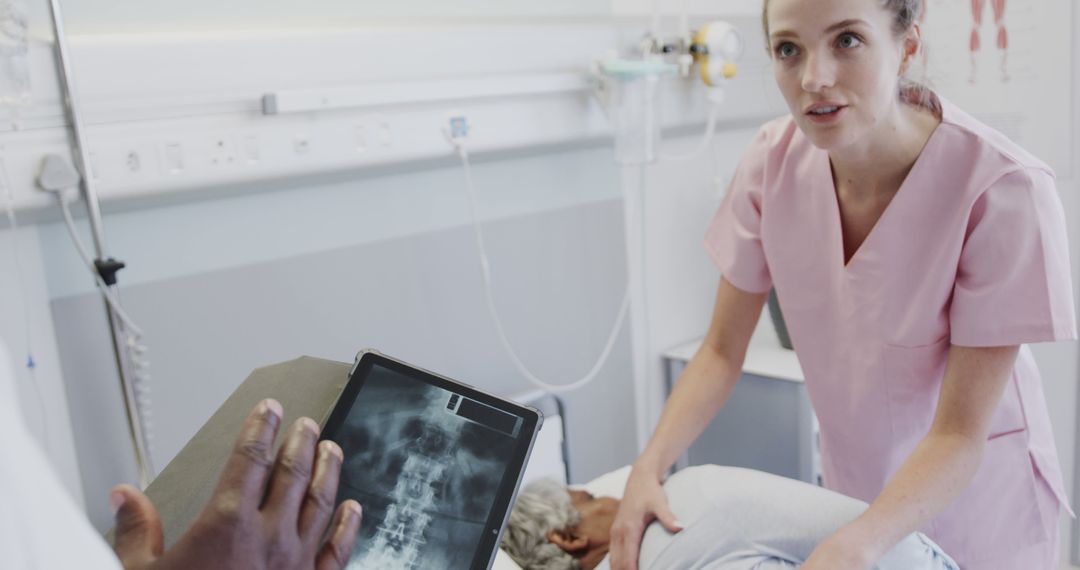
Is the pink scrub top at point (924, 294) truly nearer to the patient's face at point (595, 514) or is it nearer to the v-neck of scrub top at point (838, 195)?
the v-neck of scrub top at point (838, 195)

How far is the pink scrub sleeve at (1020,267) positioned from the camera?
3.80 ft

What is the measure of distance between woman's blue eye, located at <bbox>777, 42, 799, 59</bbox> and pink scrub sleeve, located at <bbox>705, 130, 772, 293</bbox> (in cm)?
23

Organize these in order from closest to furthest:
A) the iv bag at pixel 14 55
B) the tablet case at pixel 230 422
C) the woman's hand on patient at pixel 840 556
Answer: the tablet case at pixel 230 422 < the woman's hand on patient at pixel 840 556 < the iv bag at pixel 14 55

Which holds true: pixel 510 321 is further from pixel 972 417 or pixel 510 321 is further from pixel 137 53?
pixel 972 417

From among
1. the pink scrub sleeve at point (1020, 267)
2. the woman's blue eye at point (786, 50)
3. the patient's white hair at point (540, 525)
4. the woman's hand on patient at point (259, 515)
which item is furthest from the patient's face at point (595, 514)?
the woman's hand on patient at point (259, 515)

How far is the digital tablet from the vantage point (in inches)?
30.1

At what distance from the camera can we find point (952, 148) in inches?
48.9

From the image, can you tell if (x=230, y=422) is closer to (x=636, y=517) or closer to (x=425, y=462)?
(x=425, y=462)

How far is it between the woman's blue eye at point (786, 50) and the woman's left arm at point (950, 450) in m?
0.45

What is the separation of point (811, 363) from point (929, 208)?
0.31m

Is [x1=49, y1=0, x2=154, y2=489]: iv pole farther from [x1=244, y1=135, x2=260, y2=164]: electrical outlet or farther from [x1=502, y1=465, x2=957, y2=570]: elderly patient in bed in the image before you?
[x1=502, y1=465, x2=957, y2=570]: elderly patient in bed

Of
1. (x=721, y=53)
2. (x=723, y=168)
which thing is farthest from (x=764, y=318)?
(x=721, y=53)

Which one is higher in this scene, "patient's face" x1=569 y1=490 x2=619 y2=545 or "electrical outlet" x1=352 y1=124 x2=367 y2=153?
"electrical outlet" x1=352 y1=124 x2=367 y2=153

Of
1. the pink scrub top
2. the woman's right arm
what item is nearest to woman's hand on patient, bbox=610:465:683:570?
the woman's right arm
